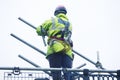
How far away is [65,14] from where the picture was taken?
621 centimetres

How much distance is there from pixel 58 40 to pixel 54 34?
0.12 m

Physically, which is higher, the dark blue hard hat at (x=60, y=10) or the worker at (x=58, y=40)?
the dark blue hard hat at (x=60, y=10)

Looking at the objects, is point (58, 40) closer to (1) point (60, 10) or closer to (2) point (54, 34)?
(2) point (54, 34)

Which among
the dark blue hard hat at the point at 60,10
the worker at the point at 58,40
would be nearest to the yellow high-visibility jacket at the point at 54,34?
the worker at the point at 58,40

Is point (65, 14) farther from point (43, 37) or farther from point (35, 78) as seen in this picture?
point (35, 78)

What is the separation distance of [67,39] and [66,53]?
259 millimetres

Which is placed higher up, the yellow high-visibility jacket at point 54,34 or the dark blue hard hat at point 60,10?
the dark blue hard hat at point 60,10

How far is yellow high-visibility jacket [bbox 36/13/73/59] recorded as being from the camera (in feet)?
18.6

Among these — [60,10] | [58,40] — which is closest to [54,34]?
[58,40]

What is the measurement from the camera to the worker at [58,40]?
5641mm

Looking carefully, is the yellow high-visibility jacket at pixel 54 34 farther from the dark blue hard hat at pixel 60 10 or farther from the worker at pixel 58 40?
the dark blue hard hat at pixel 60 10

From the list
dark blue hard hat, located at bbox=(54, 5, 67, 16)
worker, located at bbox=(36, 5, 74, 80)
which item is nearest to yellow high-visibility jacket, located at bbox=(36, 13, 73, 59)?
worker, located at bbox=(36, 5, 74, 80)

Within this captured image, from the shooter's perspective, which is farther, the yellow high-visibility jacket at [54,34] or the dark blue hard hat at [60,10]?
the dark blue hard hat at [60,10]

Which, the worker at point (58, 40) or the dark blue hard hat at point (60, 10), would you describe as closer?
the worker at point (58, 40)
